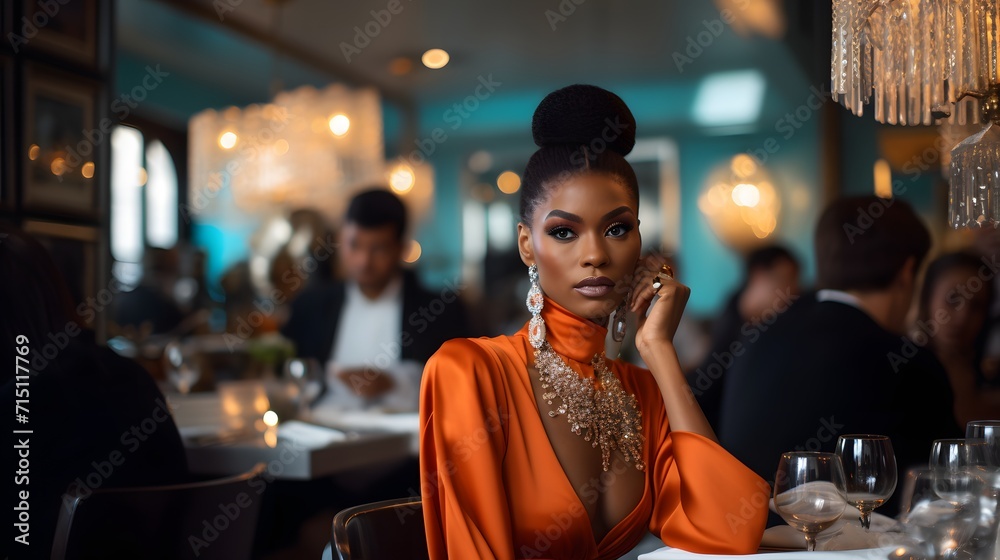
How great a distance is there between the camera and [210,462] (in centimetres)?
290

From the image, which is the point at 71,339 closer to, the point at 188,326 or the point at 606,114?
the point at 606,114

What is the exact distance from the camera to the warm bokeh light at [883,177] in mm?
4984

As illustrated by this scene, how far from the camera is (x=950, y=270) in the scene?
4039mm

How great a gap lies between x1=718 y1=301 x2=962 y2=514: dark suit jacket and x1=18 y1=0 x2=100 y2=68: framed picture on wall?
2534 millimetres

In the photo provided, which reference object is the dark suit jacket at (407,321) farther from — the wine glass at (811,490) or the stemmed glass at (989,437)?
the wine glass at (811,490)

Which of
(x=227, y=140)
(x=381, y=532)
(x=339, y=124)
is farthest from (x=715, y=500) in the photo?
(x=227, y=140)

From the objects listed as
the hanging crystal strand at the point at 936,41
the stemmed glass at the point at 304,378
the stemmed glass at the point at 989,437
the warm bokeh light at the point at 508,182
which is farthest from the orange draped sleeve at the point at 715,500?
the warm bokeh light at the point at 508,182

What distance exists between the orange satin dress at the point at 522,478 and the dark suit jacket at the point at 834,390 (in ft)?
3.82

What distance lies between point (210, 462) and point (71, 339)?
63cm

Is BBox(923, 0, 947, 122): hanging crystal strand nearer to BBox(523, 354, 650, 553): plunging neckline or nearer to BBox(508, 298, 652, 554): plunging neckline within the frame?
BBox(508, 298, 652, 554): plunging neckline

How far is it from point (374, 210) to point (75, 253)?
4.03 ft

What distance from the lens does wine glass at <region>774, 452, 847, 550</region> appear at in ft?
4.64

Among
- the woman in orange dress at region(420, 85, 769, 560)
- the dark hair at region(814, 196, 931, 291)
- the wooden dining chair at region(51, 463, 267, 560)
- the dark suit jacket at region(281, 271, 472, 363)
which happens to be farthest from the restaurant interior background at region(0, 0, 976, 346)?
the woman in orange dress at region(420, 85, 769, 560)

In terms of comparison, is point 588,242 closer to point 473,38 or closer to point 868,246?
point 868,246
